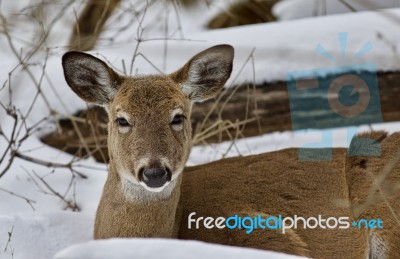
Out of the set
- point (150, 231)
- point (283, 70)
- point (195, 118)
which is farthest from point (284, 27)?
point (150, 231)

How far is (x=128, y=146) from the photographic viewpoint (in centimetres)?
422

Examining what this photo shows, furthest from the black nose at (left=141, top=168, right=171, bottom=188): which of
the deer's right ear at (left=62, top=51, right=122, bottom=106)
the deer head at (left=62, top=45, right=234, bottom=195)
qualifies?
the deer's right ear at (left=62, top=51, right=122, bottom=106)

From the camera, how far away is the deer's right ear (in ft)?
15.0

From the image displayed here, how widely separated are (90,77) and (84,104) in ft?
7.49

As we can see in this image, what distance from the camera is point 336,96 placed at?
7004 millimetres

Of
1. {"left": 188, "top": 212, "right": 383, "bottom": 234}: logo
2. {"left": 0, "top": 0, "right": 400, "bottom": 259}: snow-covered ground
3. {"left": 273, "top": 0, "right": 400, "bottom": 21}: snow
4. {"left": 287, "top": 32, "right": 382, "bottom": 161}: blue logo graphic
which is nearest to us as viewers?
{"left": 188, "top": 212, "right": 383, "bottom": 234}: logo

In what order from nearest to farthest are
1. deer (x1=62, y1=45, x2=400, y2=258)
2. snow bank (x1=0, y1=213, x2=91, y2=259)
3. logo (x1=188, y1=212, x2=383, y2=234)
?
deer (x1=62, y1=45, x2=400, y2=258), logo (x1=188, y1=212, x2=383, y2=234), snow bank (x1=0, y1=213, x2=91, y2=259)

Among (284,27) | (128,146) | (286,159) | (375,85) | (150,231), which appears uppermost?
(284,27)

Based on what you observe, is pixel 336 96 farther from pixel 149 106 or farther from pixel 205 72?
pixel 149 106

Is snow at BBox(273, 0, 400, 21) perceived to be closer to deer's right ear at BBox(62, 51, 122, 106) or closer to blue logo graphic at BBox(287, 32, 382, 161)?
blue logo graphic at BBox(287, 32, 382, 161)

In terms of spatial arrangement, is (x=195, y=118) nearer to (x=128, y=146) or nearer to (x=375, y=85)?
(x=375, y=85)

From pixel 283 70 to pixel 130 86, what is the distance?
9.50 ft

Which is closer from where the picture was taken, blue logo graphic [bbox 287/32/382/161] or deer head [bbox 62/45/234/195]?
deer head [bbox 62/45/234/195]

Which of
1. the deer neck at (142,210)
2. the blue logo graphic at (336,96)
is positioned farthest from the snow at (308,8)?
the deer neck at (142,210)
